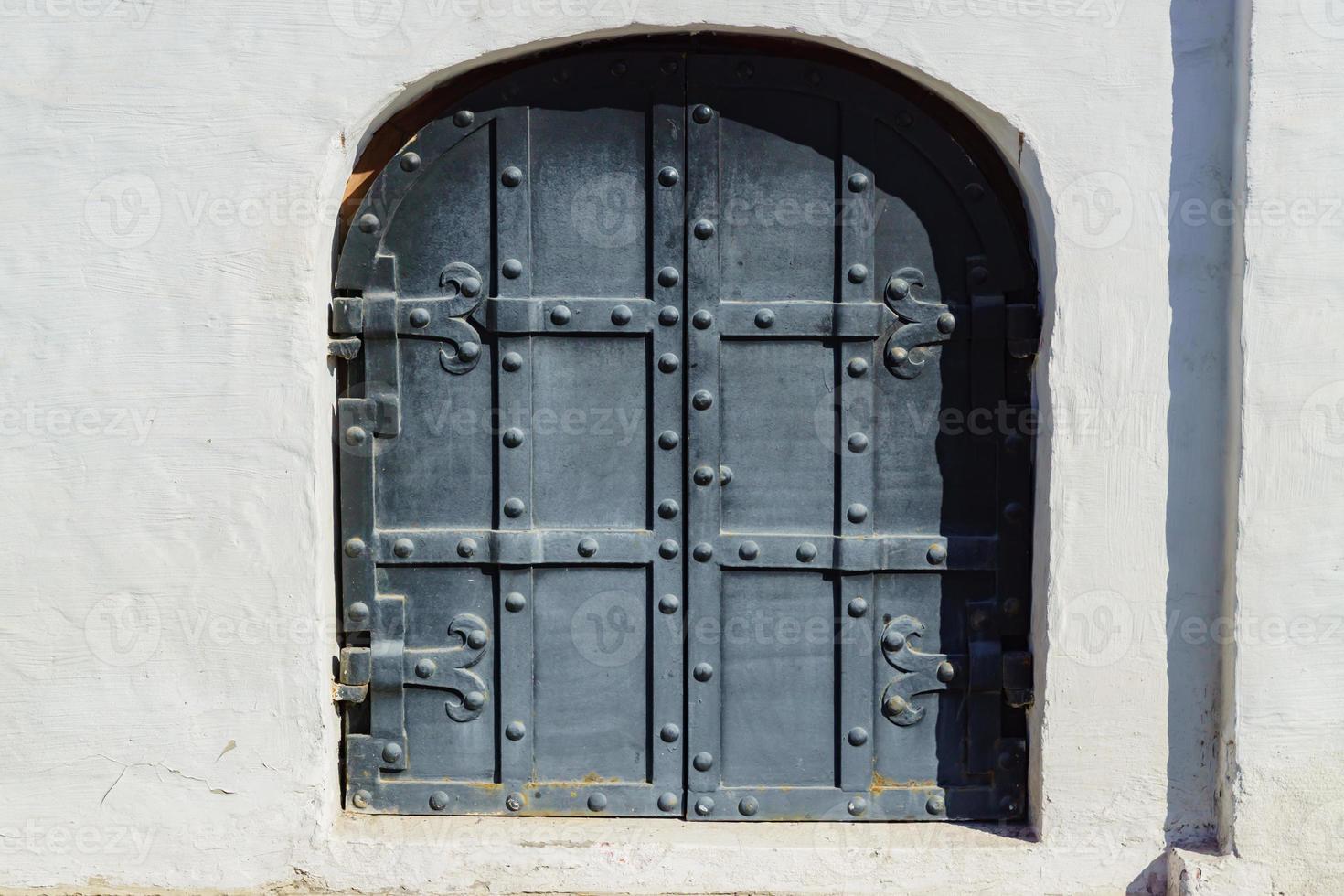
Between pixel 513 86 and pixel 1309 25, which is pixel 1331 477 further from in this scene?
pixel 513 86

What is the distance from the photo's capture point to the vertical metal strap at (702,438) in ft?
7.61

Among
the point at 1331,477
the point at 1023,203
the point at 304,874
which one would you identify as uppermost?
the point at 1023,203

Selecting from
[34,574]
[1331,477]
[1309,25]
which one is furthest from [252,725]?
[1309,25]

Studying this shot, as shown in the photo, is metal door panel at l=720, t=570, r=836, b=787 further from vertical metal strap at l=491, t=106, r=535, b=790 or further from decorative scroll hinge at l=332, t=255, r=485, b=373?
decorative scroll hinge at l=332, t=255, r=485, b=373

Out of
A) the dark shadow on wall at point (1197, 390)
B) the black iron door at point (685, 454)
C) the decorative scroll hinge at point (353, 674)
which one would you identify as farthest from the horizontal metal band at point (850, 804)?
the decorative scroll hinge at point (353, 674)

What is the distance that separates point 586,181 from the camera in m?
2.34

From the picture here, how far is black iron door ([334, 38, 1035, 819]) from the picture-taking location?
7.64 feet

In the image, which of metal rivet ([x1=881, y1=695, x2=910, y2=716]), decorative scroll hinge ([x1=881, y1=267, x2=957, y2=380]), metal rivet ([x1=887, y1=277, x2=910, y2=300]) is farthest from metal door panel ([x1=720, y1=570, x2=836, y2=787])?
metal rivet ([x1=887, y1=277, x2=910, y2=300])

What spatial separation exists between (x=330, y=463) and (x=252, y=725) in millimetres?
558

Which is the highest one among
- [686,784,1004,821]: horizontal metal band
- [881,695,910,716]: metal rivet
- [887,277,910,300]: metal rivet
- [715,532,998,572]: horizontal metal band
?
[887,277,910,300]: metal rivet

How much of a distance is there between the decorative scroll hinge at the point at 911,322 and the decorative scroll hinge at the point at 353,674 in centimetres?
127

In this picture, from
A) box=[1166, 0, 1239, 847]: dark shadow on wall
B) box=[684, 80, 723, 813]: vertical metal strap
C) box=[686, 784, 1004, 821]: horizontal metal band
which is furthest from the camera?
box=[686, 784, 1004, 821]: horizontal metal band

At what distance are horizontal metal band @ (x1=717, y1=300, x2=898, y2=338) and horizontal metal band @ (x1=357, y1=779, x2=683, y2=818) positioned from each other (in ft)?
3.31

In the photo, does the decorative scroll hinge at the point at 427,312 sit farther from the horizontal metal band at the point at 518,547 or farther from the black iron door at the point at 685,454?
the horizontal metal band at the point at 518,547
